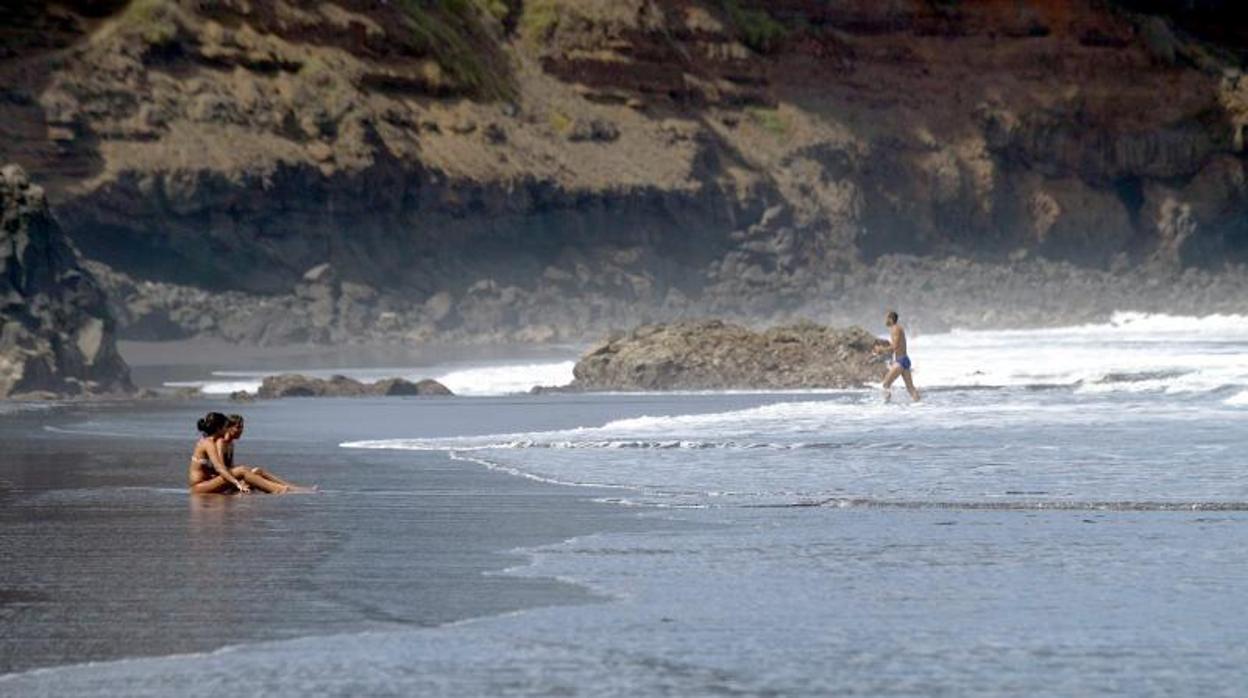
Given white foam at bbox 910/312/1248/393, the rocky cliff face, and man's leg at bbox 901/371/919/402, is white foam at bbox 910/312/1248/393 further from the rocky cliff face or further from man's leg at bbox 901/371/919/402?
the rocky cliff face

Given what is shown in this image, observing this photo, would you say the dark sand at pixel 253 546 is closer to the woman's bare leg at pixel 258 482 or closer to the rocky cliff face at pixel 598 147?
the woman's bare leg at pixel 258 482

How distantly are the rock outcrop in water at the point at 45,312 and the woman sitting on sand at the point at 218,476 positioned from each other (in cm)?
1495

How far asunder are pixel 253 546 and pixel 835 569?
9.34 ft

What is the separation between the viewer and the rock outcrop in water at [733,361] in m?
28.6

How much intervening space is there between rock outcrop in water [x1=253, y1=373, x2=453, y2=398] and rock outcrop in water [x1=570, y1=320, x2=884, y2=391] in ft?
6.58

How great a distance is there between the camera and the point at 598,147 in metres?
64.6

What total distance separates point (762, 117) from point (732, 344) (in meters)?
40.2

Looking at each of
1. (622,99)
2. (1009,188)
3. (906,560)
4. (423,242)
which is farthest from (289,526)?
(1009,188)

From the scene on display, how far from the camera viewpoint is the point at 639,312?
6025 cm

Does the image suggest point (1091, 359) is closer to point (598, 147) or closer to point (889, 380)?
point (889, 380)

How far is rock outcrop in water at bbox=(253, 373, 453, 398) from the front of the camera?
95.3ft

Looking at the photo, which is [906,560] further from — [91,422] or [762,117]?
[762,117]

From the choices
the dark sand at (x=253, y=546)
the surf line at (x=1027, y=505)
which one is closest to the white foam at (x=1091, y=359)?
the dark sand at (x=253, y=546)

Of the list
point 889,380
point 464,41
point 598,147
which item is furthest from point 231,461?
point 464,41
